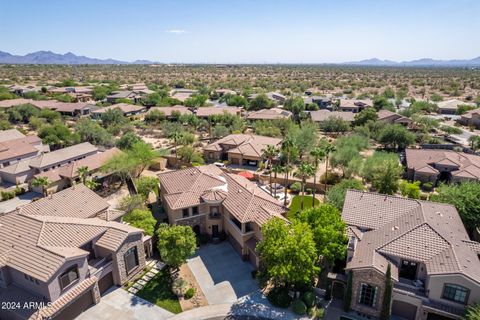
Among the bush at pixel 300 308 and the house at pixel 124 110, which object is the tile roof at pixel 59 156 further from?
the bush at pixel 300 308

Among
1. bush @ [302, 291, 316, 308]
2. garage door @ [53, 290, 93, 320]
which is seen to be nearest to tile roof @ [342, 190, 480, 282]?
bush @ [302, 291, 316, 308]

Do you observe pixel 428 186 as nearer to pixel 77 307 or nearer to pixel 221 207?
pixel 221 207

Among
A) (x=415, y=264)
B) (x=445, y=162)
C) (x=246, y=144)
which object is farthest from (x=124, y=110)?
(x=415, y=264)

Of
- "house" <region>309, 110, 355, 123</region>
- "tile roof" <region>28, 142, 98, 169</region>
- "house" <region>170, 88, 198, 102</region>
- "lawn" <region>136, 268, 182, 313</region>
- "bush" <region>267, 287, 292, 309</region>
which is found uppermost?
"house" <region>170, 88, 198, 102</region>

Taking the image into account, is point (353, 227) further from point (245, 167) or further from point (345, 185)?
point (245, 167)

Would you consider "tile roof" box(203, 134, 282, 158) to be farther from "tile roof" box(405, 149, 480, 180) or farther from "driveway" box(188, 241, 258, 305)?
"driveway" box(188, 241, 258, 305)

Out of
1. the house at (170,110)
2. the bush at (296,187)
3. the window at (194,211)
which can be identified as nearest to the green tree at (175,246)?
the window at (194,211)

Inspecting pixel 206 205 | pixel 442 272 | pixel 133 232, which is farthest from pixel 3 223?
pixel 442 272
